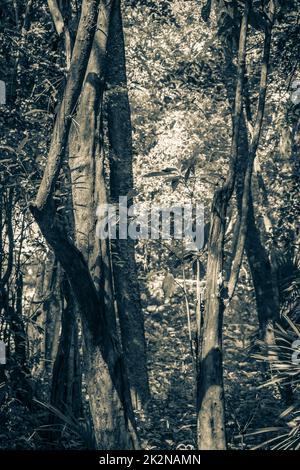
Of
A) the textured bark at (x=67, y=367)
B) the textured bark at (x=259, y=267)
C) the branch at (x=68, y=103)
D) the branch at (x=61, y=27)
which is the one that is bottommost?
the textured bark at (x=67, y=367)

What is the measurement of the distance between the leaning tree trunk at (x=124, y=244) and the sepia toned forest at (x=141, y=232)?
0.07 feet

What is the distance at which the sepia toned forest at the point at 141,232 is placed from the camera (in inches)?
361

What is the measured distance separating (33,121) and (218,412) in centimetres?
467

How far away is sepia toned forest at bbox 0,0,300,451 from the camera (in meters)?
9.17

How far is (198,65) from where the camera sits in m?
16.2

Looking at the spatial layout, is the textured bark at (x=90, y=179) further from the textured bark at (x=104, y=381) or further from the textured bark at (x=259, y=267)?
the textured bark at (x=259, y=267)

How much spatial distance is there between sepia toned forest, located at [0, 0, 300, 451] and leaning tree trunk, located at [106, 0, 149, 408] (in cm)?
2
